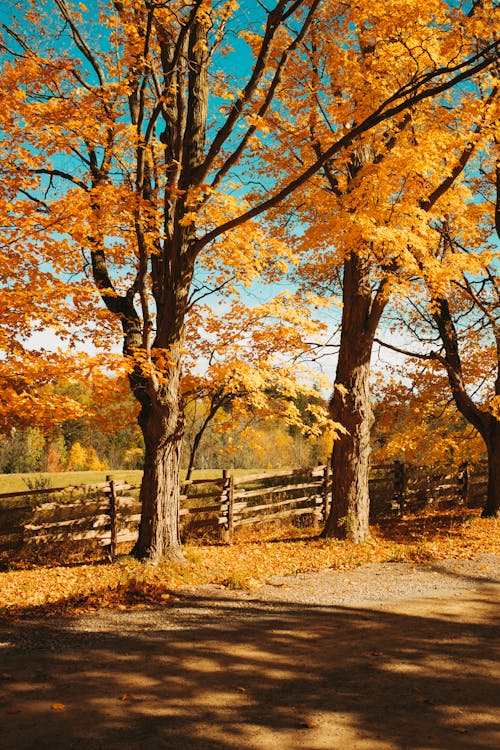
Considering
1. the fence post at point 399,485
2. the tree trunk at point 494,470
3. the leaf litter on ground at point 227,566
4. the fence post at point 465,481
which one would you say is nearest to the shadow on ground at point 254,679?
the leaf litter on ground at point 227,566

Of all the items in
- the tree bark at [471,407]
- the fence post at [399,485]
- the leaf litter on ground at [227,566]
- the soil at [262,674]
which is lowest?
the leaf litter on ground at [227,566]

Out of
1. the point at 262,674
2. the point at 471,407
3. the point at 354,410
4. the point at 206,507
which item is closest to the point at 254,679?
the point at 262,674

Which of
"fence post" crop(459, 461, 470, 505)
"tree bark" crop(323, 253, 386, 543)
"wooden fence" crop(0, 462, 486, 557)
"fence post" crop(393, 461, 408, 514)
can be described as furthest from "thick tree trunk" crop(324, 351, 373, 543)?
"fence post" crop(459, 461, 470, 505)

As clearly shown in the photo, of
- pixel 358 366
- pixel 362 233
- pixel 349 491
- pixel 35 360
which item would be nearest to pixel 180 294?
pixel 35 360

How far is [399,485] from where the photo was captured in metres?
17.8

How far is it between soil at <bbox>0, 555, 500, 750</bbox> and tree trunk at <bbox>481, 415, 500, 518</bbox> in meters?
7.24

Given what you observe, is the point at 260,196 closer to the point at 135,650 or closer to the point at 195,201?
the point at 195,201

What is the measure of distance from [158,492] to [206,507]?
430 centimetres

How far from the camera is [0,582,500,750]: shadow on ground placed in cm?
373

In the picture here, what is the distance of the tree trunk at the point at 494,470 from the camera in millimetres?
14281

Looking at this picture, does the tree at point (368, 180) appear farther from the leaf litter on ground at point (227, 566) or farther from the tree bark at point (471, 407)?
the tree bark at point (471, 407)

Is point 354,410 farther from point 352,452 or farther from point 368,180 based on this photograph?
point 368,180

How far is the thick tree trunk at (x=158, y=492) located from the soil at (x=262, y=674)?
166 cm

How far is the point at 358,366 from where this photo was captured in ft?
37.8
